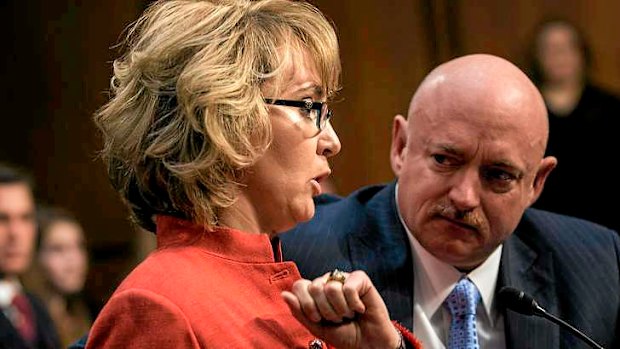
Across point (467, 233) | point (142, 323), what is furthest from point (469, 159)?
point (142, 323)

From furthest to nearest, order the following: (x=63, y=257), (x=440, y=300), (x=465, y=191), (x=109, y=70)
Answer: (x=109, y=70) → (x=63, y=257) → (x=440, y=300) → (x=465, y=191)

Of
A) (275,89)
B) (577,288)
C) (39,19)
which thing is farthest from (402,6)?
(275,89)

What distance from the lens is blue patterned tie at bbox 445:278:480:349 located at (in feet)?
8.71

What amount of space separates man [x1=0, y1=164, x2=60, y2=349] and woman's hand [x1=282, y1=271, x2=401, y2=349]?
2.29m

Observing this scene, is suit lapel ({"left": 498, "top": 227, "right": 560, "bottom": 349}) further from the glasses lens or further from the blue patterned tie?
the glasses lens

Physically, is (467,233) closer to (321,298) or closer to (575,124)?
(321,298)

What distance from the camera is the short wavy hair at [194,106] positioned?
6.30ft

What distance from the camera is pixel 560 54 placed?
16.7 ft

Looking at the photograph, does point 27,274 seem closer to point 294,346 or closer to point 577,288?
point 577,288

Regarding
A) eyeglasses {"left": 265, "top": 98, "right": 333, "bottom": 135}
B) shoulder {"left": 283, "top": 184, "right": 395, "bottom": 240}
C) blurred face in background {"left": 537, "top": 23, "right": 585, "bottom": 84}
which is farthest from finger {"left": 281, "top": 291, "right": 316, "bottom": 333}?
blurred face in background {"left": 537, "top": 23, "right": 585, "bottom": 84}

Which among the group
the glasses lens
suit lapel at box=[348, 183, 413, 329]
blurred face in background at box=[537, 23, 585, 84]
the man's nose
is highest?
the glasses lens

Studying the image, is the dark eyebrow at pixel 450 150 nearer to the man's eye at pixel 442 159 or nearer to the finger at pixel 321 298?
the man's eye at pixel 442 159

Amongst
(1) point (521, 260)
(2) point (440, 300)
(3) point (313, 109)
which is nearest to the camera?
(3) point (313, 109)

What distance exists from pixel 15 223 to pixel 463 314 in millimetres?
2225
